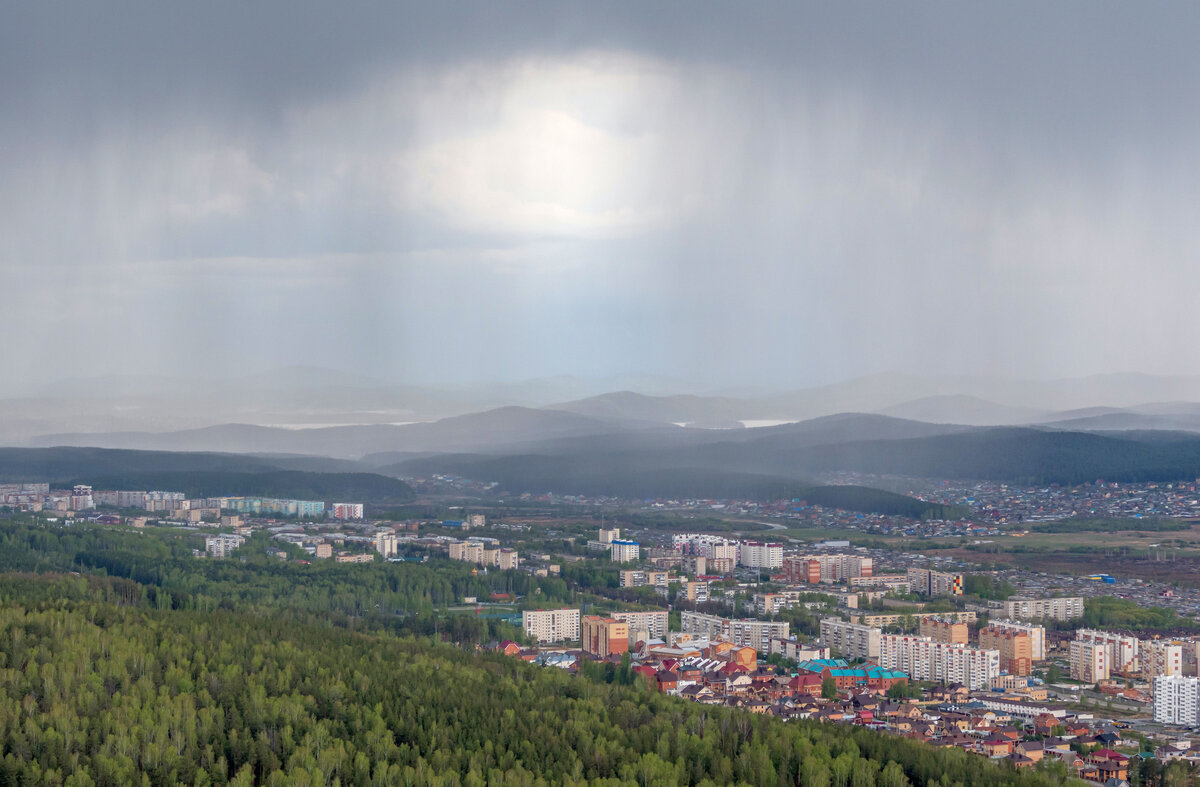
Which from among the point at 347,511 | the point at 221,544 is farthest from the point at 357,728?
the point at 347,511

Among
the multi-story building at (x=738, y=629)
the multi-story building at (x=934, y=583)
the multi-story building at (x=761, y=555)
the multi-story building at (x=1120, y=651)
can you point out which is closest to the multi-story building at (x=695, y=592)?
the multi-story building at (x=738, y=629)

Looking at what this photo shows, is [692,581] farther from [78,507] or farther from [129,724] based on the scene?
[78,507]

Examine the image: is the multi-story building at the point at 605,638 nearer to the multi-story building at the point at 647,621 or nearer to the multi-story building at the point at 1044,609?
the multi-story building at the point at 647,621

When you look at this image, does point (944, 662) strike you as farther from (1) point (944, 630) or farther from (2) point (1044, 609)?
(2) point (1044, 609)


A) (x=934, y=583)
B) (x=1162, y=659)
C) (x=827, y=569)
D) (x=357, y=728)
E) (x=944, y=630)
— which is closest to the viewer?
(x=357, y=728)

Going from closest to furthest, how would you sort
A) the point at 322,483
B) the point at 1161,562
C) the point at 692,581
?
the point at 692,581, the point at 1161,562, the point at 322,483

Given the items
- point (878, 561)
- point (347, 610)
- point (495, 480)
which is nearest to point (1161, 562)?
point (878, 561)
